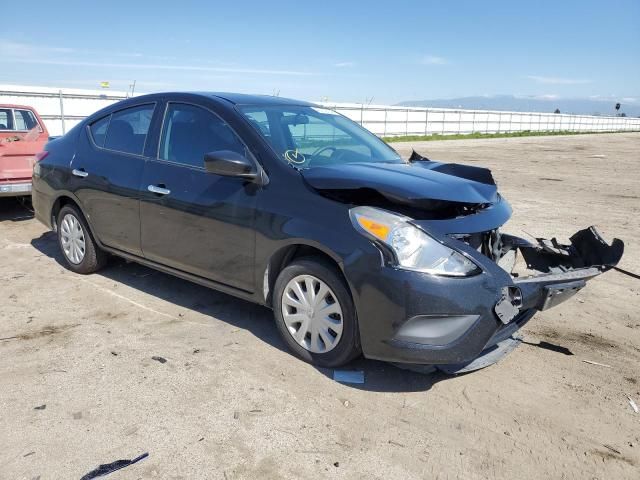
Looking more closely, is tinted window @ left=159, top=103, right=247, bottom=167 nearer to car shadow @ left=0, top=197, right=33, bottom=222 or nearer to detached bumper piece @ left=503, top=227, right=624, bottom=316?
detached bumper piece @ left=503, top=227, right=624, bottom=316

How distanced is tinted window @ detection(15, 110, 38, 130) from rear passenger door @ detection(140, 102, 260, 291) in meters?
5.50

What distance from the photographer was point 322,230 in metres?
3.50

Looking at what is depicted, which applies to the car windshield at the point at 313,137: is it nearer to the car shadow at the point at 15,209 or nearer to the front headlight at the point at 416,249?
the front headlight at the point at 416,249

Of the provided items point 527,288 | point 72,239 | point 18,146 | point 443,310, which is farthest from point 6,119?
point 527,288

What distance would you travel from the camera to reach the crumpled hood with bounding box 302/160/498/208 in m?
3.38

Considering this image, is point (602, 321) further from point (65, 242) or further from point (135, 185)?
point (65, 242)

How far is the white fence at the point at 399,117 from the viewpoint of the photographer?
18.2 m

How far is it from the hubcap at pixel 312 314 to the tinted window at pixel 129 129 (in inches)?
77.7

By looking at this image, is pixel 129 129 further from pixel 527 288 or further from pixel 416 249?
pixel 527 288

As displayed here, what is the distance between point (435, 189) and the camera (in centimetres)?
348

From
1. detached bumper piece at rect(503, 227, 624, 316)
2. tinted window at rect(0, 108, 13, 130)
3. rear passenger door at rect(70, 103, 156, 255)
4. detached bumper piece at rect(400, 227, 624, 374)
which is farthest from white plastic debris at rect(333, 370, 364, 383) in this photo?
tinted window at rect(0, 108, 13, 130)

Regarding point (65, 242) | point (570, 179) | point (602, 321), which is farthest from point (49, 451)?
point (570, 179)

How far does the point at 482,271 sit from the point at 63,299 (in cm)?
355

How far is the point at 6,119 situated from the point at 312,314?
7.31 metres
